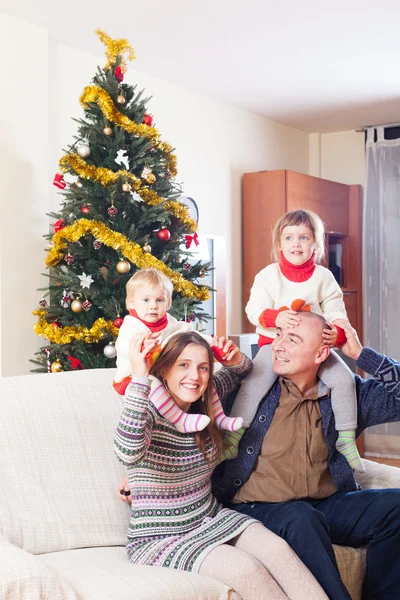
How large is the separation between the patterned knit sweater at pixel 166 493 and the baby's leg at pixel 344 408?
17.6 inches

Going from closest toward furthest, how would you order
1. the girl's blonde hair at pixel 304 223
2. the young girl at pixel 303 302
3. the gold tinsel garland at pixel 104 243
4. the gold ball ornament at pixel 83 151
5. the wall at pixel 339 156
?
1. the young girl at pixel 303 302
2. the girl's blonde hair at pixel 304 223
3. the gold tinsel garland at pixel 104 243
4. the gold ball ornament at pixel 83 151
5. the wall at pixel 339 156

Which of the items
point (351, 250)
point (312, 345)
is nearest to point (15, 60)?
point (312, 345)

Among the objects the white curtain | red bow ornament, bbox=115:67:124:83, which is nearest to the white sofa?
red bow ornament, bbox=115:67:124:83

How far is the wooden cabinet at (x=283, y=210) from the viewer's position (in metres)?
5.95

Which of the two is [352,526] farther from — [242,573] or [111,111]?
[111,111]

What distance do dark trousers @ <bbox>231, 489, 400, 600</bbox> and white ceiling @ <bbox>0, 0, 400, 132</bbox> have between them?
8.05 ft

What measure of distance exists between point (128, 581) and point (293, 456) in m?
0.75

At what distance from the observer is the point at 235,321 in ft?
19.7

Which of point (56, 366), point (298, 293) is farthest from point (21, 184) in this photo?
point (298, 293)

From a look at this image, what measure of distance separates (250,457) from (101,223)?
5.70 ft

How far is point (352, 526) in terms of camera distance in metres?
2.51

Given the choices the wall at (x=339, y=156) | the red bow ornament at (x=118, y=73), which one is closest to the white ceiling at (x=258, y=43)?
the red bow ornament at (x=118, y=73)

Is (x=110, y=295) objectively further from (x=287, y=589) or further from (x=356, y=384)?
(x=287, y=589)

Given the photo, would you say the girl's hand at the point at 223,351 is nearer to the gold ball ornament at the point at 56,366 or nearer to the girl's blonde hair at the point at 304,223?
the girl's blonde hair at the point at 304,223
